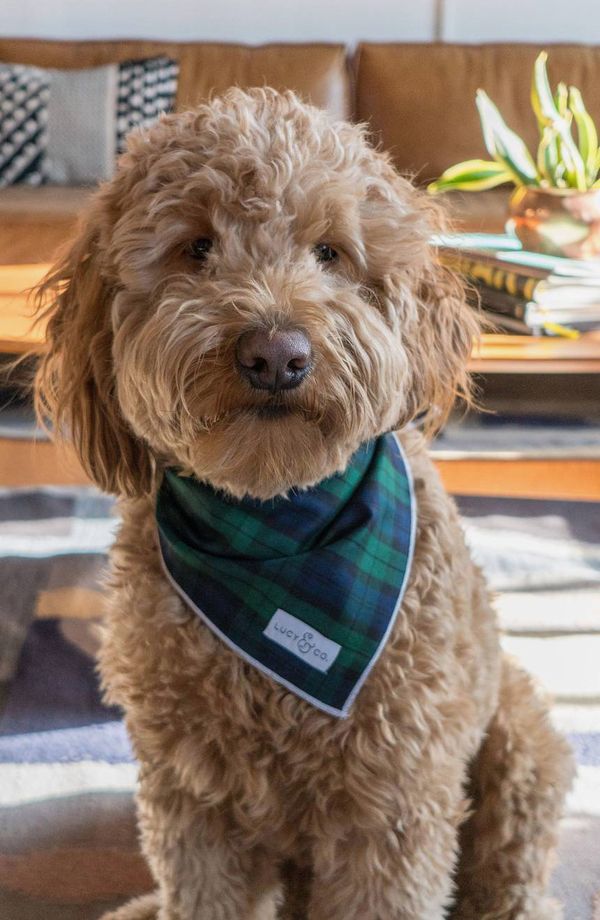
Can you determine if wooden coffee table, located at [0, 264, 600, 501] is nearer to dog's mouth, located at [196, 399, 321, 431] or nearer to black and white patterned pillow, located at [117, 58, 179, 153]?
dog's mouth, located at [196, 399, 321, 431]

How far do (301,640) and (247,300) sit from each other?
0.42m

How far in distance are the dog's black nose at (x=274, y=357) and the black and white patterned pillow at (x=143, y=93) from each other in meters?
2.96

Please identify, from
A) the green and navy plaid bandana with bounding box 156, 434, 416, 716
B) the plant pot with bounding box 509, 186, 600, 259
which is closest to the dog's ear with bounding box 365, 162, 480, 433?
the green and navy plaid bandana with bounding box 156, 434, 416, 716

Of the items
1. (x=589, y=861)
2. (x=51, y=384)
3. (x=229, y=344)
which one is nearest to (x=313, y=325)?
(x=229, y=344)

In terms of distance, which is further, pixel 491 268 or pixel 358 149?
pixel 491 268

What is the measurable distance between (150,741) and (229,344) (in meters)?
0.51

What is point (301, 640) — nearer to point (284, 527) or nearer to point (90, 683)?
point (284, 527)

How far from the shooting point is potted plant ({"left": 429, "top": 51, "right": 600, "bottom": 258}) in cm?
238

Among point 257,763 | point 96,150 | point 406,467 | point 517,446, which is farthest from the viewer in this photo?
point 96,150

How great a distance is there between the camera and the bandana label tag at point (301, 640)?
1204mm

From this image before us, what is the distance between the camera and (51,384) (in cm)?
135

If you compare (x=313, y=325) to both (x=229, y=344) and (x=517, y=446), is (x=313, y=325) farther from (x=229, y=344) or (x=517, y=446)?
(x=517, y=446)

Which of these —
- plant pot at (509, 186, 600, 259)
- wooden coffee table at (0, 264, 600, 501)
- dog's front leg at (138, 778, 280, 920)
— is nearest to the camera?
dog's front leg at (138, 778, 280, 920)

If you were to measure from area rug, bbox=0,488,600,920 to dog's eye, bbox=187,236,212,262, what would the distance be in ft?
1.57
